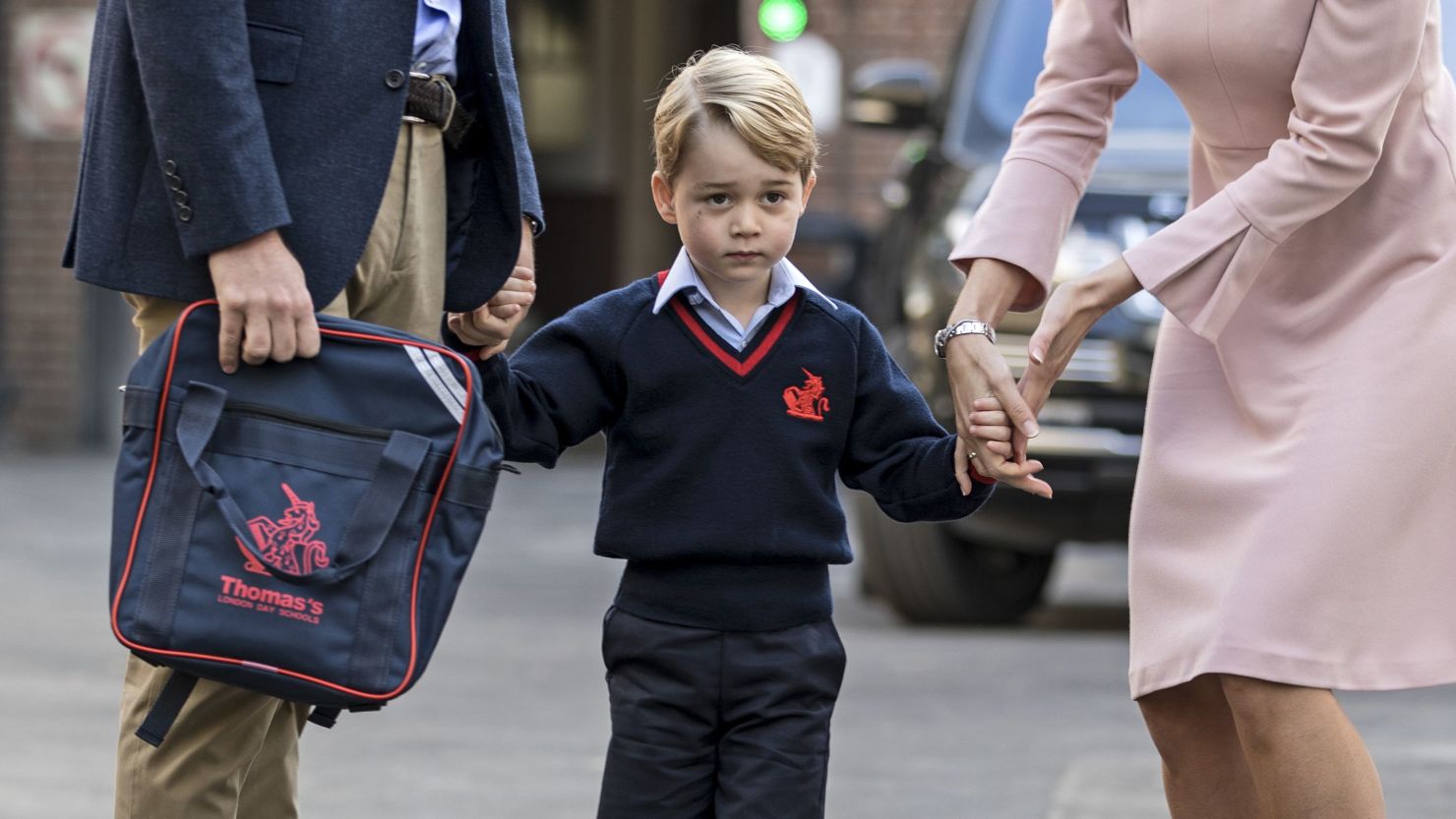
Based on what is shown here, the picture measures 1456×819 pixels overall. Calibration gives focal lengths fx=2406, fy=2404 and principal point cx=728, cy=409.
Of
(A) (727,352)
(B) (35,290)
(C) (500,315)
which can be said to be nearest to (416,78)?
(C) (500,315)

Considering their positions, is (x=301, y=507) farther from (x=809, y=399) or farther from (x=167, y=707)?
(x=809, y=399)

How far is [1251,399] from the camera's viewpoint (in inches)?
124

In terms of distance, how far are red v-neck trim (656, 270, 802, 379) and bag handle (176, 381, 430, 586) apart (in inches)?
17.0

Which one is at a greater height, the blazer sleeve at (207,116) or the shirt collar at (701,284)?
the blazer sleeve at (207,116)

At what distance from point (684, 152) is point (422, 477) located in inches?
21.7

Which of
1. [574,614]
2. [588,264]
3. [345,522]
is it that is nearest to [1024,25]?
[574,614]

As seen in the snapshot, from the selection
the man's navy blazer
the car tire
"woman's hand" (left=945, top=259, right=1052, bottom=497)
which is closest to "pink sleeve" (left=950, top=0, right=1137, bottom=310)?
"woman's hand" (left=945, top=259, right=1052, bottom=497)

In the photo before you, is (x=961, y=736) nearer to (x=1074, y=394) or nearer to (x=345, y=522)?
(x=1074, y=394)

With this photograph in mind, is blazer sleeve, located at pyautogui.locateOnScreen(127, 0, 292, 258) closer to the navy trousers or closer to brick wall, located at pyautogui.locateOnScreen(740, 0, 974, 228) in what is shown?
the navy trousers

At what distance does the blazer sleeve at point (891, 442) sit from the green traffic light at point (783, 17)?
1053 cm

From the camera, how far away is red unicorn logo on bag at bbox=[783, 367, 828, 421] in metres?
3.18

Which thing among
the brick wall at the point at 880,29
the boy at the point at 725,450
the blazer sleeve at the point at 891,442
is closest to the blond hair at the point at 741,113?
the boy at the point at 725,450

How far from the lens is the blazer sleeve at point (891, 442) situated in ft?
10.5

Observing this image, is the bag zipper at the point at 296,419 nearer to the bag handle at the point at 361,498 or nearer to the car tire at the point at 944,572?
the bag handle at the point at 361,498
